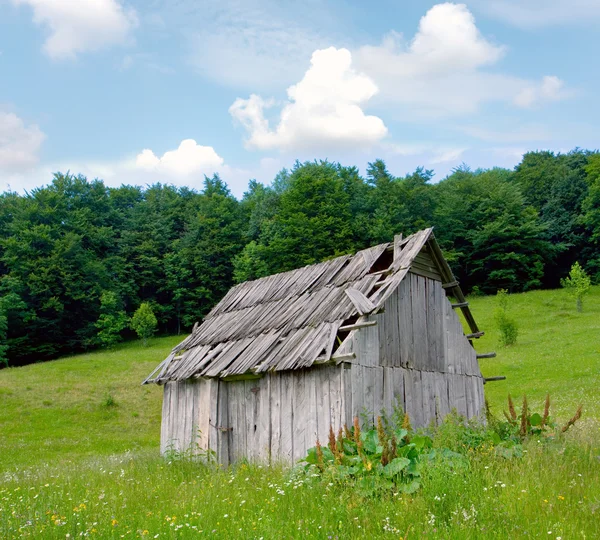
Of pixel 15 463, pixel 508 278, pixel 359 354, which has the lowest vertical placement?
pixel 15 463

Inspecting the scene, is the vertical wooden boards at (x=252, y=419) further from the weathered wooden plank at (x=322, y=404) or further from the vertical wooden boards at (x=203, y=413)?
the weathered wooden plank at (x=322, y=404)

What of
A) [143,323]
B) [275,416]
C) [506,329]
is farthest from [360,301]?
[143,323]

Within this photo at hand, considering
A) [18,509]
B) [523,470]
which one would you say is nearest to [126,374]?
[18,509]

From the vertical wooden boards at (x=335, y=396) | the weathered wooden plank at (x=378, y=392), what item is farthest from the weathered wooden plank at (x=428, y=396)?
the vertical wooden boards at (x=335, y=396)

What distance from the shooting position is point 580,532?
5.54 meters

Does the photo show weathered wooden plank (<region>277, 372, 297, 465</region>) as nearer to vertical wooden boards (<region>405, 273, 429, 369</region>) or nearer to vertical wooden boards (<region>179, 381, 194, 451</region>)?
vertical wooden boards (<region>405, 273, 429, 369</region>)

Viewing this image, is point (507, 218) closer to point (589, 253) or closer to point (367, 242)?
point (589, 253)

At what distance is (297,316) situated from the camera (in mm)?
13164

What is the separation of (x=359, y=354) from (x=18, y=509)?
6.13m

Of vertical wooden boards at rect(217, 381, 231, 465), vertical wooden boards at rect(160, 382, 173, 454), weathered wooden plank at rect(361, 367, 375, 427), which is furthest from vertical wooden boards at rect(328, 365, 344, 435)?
vertical wooden boards at rect(160, 382, 173, 454)

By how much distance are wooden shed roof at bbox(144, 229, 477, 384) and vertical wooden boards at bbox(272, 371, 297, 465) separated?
0.54 metres

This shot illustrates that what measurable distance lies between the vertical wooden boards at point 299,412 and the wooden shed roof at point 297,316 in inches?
20.2

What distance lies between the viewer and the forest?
179ft

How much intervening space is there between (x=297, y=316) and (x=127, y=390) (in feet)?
71.0
